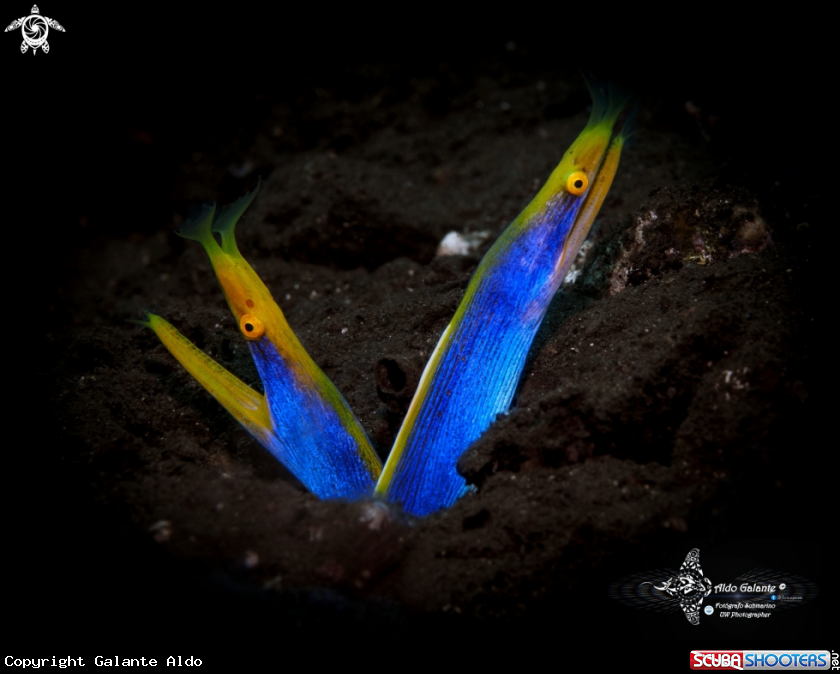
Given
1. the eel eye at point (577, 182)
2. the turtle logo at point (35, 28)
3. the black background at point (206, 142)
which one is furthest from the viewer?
the turtle logo at point (35, 28)

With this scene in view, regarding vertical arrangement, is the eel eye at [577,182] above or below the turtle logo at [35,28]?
below

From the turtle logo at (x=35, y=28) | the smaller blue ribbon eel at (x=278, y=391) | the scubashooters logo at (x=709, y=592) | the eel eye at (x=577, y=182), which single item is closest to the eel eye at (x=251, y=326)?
the smaller blue ribbon eel at (x=278, y=391)

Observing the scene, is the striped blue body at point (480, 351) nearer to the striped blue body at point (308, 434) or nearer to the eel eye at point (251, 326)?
the striped blue body at point (308, 434)

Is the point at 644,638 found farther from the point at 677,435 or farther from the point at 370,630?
the point at 370,630

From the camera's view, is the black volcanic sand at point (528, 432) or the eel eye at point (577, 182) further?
the eel eye at point (577, 182)

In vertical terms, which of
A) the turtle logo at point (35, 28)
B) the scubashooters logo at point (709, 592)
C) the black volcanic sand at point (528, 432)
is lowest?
the scubashooters logo at point (709, 592)

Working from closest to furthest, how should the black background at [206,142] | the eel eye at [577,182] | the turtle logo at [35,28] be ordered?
the black background at [206,142] < the eel eye at [577,182] < the turtle logo at [35,28]

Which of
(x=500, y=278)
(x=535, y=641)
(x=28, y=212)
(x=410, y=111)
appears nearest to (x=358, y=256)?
(x=410, y=111)

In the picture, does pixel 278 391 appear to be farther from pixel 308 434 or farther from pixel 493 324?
pixel 493 324

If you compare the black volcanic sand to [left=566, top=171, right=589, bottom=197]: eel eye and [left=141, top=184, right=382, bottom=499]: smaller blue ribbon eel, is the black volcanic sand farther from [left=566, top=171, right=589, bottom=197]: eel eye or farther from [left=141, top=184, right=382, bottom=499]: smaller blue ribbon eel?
[left=566, top=171, right=589, bottom=197]: eel eye

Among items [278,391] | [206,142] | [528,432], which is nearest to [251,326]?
[278,391]
